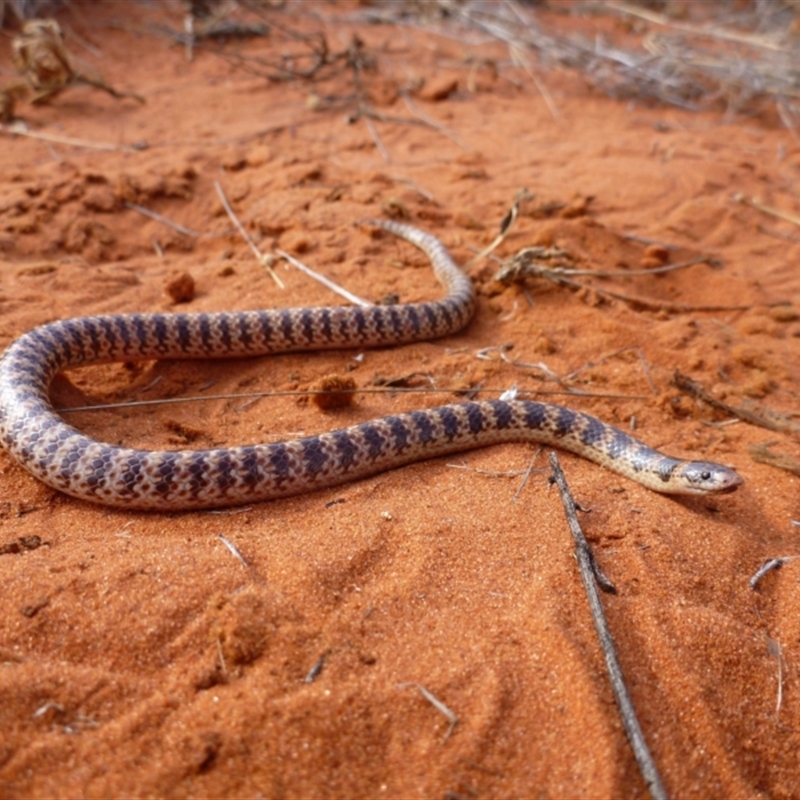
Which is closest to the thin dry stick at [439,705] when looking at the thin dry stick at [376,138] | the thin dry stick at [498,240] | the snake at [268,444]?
the snake at [268,444]

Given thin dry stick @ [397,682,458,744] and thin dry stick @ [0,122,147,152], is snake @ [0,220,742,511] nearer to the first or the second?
thin dry stick @ [397,682,458,744]

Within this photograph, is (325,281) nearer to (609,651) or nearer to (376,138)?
(376,138)

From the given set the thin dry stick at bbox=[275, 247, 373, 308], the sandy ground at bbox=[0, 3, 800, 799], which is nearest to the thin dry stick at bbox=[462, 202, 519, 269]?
the sandy ground at bbox=[0, 3, 800, 799]

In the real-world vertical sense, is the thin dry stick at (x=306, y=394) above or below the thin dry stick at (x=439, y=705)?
below

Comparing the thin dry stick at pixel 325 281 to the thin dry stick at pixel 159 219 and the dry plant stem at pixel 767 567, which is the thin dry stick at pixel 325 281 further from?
the dry plant stem at pixel 767 567

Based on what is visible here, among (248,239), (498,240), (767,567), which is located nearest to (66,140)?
(248,239)

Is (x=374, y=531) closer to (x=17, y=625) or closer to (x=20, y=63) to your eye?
(x=17, y=625)

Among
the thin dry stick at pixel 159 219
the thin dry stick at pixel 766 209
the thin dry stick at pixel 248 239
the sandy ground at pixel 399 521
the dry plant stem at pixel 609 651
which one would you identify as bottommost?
the thin dry stick at pixel 159 219
